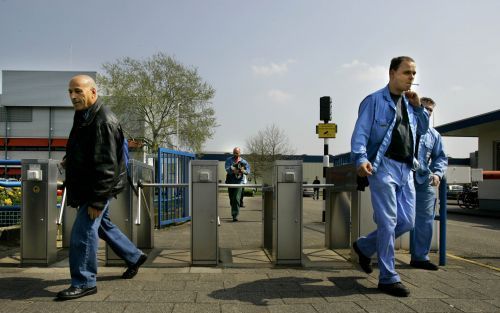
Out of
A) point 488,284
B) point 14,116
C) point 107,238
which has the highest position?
point 14,116

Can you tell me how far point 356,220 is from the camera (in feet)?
17.1

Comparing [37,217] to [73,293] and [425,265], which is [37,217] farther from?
[425,265]

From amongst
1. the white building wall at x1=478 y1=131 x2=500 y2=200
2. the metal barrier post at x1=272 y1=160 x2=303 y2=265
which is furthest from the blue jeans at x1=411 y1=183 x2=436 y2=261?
the white building wall at x1=478 y1=131 x2=500 y2=200

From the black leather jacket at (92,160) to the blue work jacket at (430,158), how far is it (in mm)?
3240

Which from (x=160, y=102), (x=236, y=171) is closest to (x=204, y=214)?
(x=236, y=171)

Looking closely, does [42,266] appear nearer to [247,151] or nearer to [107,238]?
[107,238]

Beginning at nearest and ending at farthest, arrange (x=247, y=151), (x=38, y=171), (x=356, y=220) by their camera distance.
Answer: (x=38, y=171), (x=356, y=220), (x=247, y=151)

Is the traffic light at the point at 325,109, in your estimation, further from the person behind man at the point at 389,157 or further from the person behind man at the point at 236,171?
the person behind man at the point at 389,157

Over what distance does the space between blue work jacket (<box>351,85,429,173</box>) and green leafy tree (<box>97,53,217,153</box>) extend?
125 feet

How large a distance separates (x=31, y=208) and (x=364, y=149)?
3.55 metres

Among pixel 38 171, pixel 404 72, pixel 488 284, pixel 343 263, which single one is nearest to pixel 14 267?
pixel 38 171

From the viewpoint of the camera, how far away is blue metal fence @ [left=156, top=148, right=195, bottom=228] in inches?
375

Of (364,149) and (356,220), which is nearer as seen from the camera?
(364,149)

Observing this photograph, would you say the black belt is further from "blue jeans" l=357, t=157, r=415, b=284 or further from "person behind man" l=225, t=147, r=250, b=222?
"person behind man" l=225, t=147, r=250, b=222
